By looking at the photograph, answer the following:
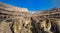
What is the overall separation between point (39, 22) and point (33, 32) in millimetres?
678

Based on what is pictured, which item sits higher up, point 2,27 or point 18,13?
point 18,13

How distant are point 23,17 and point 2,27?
5.13ft

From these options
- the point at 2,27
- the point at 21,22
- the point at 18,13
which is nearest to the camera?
the point at 2,27

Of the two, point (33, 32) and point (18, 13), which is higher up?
point (18, 13)

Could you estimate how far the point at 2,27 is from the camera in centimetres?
966

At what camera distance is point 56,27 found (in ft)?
32.0

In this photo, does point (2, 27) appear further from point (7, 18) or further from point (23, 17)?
point (23, 17)

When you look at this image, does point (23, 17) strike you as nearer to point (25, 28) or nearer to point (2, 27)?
point (25, 28)

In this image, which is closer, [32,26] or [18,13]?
[32,26]

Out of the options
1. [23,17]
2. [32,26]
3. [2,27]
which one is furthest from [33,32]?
[2,27]

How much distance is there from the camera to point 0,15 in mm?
10609

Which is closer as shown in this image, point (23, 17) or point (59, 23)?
point (59, 23)

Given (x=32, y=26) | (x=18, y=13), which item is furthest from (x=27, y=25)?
(x=18, y=13)

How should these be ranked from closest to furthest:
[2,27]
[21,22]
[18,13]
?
[2,27]
[21,22]
[18,13]
